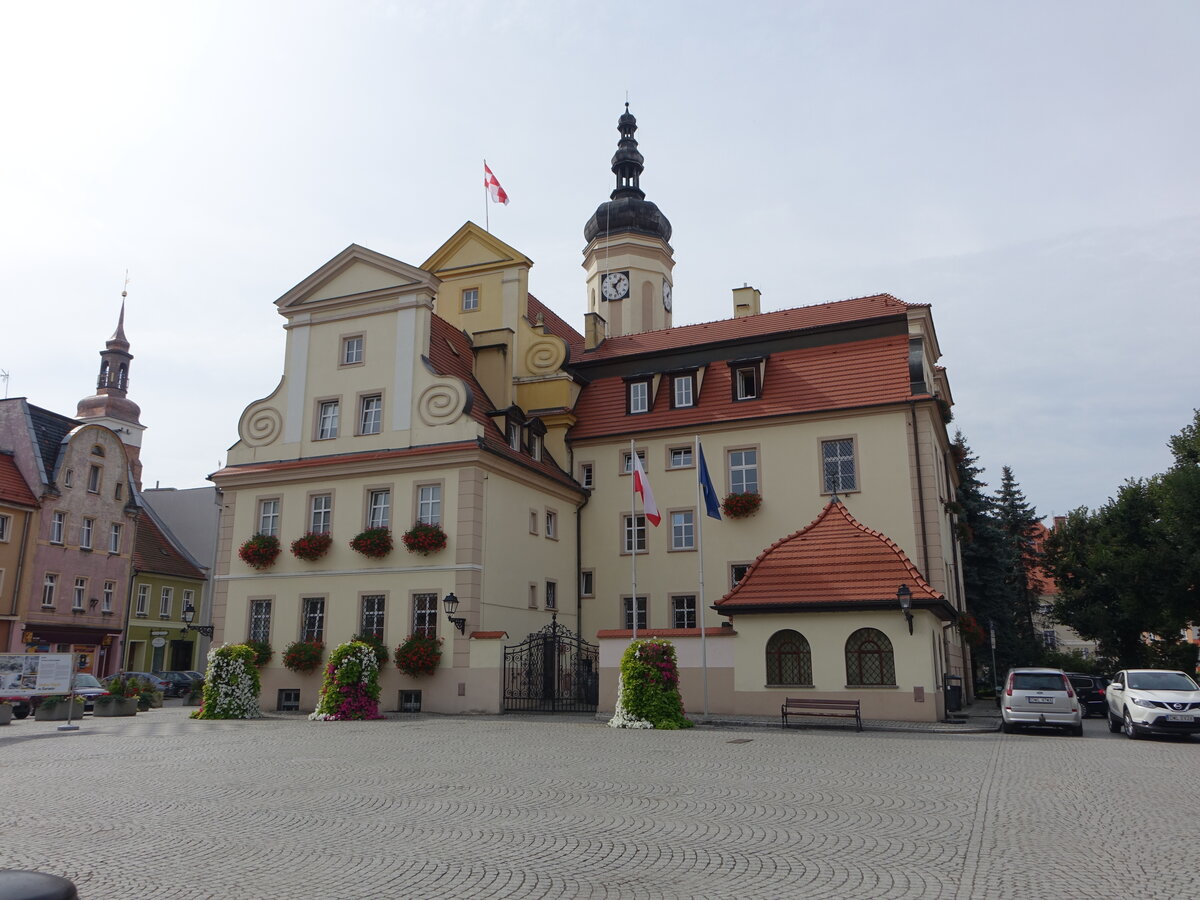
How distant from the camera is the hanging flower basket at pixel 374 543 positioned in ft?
94.5

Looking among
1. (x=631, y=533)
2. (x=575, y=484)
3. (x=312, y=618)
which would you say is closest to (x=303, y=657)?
(x=312, y=618)

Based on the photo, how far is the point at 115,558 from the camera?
4772cm

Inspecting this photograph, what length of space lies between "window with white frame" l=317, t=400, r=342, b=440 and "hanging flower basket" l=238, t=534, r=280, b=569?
11.8 ft

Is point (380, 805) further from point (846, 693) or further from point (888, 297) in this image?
point (888, 297)

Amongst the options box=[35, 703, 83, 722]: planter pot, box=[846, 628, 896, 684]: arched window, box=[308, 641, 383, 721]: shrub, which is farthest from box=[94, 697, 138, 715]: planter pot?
box=[846, 628, 896, 684]: arched window

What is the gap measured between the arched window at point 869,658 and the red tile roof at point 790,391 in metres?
8.37

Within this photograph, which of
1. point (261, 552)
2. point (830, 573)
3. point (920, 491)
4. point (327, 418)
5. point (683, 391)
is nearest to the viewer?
point (830, 573)

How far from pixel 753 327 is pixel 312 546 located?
666 inches

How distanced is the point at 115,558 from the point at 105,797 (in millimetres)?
40148

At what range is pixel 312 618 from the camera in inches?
1174

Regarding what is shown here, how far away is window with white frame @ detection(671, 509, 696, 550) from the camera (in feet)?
106

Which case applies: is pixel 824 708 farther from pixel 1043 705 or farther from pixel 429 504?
pixel 429 504

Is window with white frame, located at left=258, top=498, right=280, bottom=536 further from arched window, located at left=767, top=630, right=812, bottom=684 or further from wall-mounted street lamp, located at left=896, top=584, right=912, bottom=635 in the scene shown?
wall-mounted street lamp, located at left=896, top=584, right=912, bottom=635

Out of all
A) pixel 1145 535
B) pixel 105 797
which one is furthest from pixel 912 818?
pixel 1145 535
